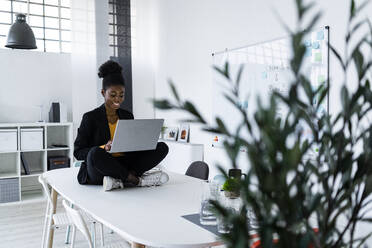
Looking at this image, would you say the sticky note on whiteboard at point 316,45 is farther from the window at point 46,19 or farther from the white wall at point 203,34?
the window at point 46,19

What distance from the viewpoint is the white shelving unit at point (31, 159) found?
470 centimetres

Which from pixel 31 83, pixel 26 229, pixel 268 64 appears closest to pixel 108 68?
pixel 268 64

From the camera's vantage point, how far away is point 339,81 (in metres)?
2.98

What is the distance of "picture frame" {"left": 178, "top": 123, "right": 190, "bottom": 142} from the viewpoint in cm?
498

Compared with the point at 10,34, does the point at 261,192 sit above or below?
below

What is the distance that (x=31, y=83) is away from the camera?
5211mm

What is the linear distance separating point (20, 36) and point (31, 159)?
6.38 feet

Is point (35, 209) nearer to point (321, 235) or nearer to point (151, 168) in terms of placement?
point (151, 168)

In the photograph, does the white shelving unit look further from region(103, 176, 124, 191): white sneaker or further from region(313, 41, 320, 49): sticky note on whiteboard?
region(313, 41, 320, 49): sticky note on whiteboard

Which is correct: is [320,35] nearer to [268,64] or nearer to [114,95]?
[268,64]

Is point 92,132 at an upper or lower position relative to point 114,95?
lower

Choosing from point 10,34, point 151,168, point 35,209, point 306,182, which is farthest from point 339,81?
point 35,209

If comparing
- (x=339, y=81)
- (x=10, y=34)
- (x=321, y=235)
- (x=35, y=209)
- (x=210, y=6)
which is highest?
(x=210, y=6)

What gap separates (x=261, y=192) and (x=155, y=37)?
5565 millimetres
